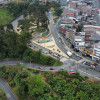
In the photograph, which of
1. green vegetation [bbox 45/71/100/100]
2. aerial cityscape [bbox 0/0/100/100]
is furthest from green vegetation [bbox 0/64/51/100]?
green vegetation [bbox 45/71/100/100]

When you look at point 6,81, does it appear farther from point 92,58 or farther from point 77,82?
point 92,58

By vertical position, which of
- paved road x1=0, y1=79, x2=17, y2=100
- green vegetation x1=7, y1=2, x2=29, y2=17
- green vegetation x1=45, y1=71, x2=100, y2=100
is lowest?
paved road x1=0, y1=79, x2=17, y2=100

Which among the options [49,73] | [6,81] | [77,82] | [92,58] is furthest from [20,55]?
[92,58]

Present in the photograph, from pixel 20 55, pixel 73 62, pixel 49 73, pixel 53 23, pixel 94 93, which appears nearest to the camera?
pixel 94 93

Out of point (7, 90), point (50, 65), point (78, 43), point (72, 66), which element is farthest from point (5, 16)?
point (72, 66)

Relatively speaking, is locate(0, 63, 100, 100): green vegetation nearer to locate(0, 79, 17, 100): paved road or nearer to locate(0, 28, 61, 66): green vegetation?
locate(0, 79, 17, 100): paved road

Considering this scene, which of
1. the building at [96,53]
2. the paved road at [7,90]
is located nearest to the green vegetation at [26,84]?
the paved road at [7,90]

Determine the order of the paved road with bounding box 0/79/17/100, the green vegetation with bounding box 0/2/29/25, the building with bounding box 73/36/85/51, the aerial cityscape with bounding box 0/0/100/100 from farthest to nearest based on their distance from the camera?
the green vegetation with bounding box 0/2/29/25 < the building with bounding box 73/36/85/51 < the paved road with bounding box 0/79/17/100 < the aerial cityscape with bounding box 0/0/100/100

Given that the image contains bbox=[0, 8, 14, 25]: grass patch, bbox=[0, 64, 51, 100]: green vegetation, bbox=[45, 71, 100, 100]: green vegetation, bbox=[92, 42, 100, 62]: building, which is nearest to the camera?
bbox=[45, 71, 100, 100]: green vegetation
